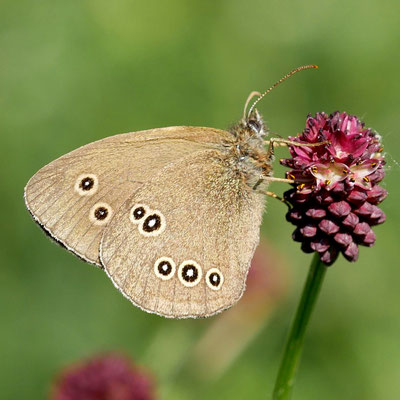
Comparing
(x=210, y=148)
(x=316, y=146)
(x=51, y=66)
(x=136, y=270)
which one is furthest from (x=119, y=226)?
(x=51, y=66)

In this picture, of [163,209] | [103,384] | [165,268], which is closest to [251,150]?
[163,209]

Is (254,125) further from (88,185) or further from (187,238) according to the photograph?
(88,185)

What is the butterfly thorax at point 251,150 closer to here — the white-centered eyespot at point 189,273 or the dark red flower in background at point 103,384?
the white-centered eyespot at point 189,273

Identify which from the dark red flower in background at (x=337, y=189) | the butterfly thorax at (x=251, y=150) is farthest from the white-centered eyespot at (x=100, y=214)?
the dark red flower in background at (x=337, y=189)

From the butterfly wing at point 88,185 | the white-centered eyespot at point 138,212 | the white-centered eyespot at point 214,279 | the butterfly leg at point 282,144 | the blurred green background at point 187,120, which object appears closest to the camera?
the butterfly leg at point 282,144

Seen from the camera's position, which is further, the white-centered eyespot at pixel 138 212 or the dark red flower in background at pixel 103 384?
the dark red flower in background at pixel 103 384

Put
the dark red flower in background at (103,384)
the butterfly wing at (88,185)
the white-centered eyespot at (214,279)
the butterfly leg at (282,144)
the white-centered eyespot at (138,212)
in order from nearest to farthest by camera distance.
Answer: the butterfly leg at (282,144) < the white-centered eyespot at (214,279) < the butterfly wing at (88,185) < the white-centered eyespot at (138,212) < the dark red flower in background at (103,384)
